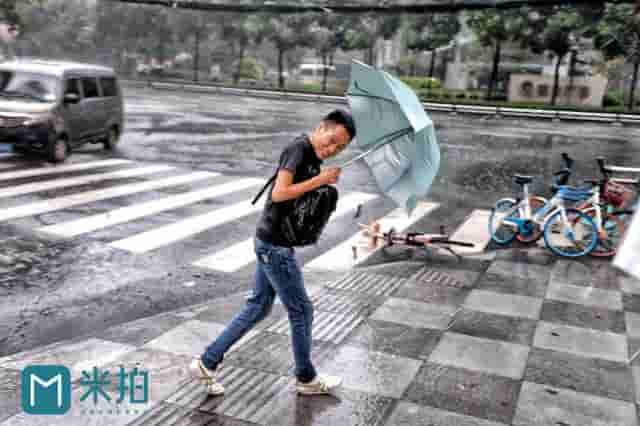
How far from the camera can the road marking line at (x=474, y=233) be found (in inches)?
347

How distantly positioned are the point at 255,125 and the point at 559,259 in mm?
17761

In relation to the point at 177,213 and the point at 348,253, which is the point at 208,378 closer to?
the point at 348,253

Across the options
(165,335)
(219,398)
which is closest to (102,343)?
(165,335)

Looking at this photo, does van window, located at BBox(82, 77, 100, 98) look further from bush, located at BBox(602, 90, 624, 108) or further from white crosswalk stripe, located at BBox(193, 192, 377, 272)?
bush, located at BBox(602, 90, 624, 108)

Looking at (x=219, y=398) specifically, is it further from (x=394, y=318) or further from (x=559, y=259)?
(x=559, y=259)

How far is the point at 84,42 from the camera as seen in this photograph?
2440 inches

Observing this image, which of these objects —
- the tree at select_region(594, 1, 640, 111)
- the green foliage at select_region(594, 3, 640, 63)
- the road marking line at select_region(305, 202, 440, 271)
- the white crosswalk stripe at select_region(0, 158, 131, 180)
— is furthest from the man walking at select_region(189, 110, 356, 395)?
the green foliage at select_region(594, 3, 640, 63)

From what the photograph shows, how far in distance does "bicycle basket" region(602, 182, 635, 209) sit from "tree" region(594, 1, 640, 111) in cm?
281

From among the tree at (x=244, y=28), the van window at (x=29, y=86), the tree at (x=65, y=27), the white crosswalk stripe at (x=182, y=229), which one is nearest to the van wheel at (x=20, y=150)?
the van window at (x=29, y=86)

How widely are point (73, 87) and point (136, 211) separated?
5802 mm

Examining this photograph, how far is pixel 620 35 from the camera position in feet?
56.2

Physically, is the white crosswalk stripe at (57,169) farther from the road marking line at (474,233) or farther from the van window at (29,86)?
the road marking line at (474,233)

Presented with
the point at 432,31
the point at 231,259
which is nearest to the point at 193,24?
the point at 432,31

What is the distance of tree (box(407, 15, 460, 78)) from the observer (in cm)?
4275
